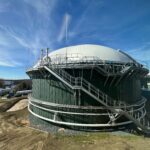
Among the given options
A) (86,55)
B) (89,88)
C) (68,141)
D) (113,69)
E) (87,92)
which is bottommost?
(68,141)

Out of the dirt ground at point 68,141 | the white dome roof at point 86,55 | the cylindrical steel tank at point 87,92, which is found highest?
the white dome roof at point 86,55

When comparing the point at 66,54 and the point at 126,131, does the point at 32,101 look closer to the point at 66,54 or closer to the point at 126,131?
the point at 66,54

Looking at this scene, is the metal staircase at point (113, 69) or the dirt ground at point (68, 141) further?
the metal staircase at point (113, 69)

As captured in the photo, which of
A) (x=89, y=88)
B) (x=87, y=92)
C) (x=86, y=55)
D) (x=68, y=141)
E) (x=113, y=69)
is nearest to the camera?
(x=68, y=141)

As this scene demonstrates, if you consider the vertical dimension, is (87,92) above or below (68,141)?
above

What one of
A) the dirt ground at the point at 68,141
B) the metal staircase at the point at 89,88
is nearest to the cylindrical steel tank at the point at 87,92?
the metal staircase at the point at 89,88

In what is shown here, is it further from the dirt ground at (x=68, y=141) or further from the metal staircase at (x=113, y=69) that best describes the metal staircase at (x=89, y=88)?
the dirt ground at (x=68, y=141)

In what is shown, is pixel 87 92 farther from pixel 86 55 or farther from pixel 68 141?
pixel 86 55

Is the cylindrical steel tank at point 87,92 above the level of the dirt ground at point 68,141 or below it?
above

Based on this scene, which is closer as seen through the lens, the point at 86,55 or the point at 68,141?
the point at 68,141

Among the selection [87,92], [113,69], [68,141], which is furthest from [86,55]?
[68,141]

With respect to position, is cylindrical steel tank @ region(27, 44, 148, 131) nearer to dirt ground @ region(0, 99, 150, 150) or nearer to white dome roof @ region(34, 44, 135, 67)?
white dome roof @ region(34, 44, 135, 67)

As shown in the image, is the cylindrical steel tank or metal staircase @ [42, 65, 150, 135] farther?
the cylindrical steel tank

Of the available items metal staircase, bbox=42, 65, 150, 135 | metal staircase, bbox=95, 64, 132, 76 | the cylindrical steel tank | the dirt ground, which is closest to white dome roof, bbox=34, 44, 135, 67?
the cylindrical steel tank
